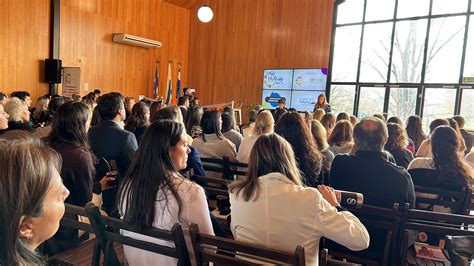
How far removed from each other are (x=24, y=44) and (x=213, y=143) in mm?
7013

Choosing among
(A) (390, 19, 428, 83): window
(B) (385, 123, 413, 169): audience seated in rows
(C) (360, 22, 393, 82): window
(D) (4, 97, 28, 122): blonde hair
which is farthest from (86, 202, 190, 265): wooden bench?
(C) (360, 22, 393, 82): window

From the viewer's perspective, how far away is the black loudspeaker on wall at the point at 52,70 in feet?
28.9

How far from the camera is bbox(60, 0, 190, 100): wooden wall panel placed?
956 cm

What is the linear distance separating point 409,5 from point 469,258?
9.50 meters

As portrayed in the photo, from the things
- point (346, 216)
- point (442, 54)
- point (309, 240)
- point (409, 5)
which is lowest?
point (309, 240)

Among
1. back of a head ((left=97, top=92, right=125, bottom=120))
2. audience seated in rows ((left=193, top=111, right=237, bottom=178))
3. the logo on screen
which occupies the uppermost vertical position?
the logo on screen

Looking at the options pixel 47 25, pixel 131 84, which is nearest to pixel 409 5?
pixel 131 84

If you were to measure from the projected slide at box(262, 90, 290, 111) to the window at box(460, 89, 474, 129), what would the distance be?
4587 millimetres

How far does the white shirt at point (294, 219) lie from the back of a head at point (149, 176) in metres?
0.40

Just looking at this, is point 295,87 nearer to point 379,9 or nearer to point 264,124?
point 379,9

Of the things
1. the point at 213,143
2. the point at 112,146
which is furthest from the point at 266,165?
the point at 213,143

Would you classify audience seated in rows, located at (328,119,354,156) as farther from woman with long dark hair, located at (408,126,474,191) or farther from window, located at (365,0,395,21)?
window, located at (365,0,395,21)

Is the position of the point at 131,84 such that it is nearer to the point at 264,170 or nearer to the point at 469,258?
the point at 264,170

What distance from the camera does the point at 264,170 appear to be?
1753mm
